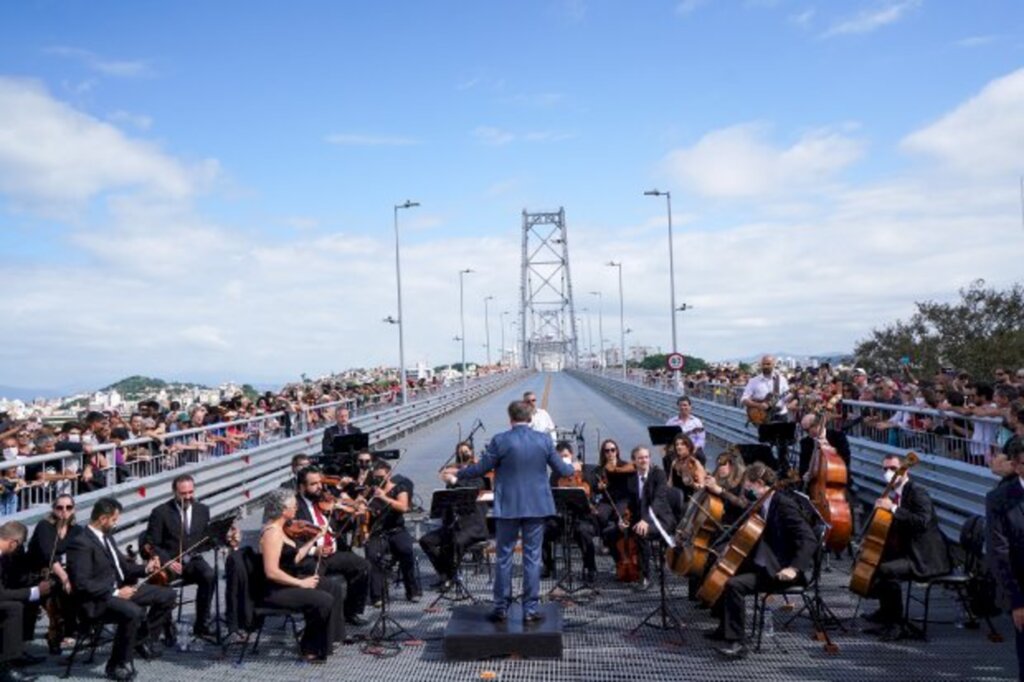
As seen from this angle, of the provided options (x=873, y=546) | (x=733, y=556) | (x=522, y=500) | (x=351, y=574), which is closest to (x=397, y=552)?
(x=351, y=574)

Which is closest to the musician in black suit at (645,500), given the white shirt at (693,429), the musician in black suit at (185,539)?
the white shirt at (693,429)

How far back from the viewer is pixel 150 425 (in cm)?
1540

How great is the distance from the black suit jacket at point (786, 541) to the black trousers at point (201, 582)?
478 cm

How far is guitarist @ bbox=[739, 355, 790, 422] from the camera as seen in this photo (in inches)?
647

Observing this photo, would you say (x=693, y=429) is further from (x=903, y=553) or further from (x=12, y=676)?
(x=12, y=676)

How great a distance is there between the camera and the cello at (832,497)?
408 inches

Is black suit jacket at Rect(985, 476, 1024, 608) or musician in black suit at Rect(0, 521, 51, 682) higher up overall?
black suit jacket at Rect(985, 476, 1024, 608)

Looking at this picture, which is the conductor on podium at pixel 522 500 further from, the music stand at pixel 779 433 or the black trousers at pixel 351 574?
the music stand at pixel 779 433

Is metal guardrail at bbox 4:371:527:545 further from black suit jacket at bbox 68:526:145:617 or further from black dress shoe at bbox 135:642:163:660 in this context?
black dress shoe at bbox 135:642:163:660

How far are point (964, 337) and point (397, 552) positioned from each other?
114 ft

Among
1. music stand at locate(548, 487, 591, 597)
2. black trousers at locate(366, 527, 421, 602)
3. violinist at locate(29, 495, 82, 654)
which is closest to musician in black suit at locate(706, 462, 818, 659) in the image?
music stand at locate(548, 487, 591, 597)

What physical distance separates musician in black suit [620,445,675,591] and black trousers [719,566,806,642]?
188 centimetres

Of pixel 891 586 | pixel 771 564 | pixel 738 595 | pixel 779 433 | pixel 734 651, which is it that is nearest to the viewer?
pixel 734 651

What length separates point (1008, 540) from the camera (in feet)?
20.2
